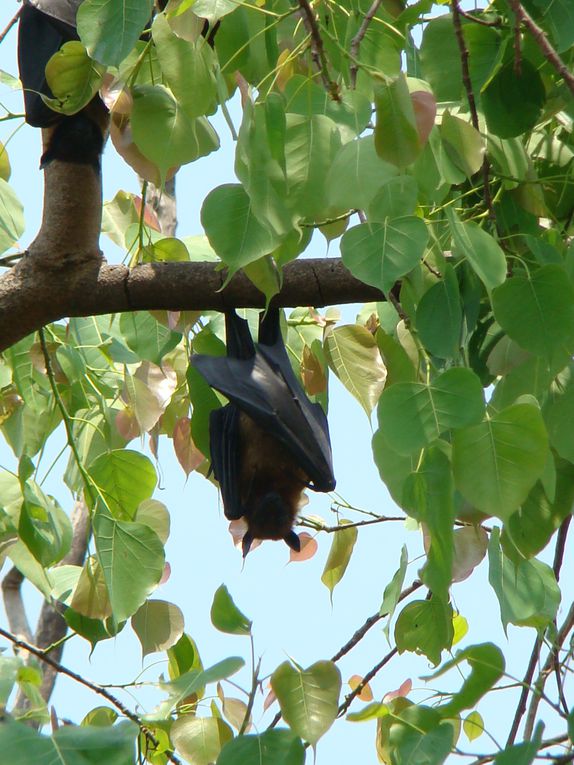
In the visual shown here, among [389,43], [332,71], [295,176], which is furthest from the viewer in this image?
[332,71]

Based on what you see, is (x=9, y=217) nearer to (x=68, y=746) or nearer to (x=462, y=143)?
(x=462, y=143)

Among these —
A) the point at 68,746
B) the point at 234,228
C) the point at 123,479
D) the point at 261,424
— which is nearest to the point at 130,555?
Answer: the point at 123,479

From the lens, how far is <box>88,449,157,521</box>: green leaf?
7.34ft

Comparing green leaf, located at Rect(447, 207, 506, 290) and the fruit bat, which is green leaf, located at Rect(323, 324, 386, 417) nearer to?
the fruit bat

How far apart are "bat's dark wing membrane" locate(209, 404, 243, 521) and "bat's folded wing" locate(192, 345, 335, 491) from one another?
204mm

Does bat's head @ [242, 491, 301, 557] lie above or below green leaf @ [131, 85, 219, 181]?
above

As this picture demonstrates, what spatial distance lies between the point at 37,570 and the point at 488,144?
1.34m

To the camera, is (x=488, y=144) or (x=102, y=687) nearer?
(x=488, y=144)

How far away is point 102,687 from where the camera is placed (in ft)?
7.44

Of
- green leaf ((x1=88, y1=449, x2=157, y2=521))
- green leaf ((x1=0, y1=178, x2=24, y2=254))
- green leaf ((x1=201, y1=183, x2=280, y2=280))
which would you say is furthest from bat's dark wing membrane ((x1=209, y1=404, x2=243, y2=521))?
green leaf ((x1=201, y1=183, x2=280, y2=280))

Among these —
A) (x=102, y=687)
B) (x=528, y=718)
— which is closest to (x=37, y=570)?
(x=102, y=687)

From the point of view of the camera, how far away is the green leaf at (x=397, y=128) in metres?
1.27

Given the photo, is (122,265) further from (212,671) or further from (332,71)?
(212,671)

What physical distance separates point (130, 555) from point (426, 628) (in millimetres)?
582
